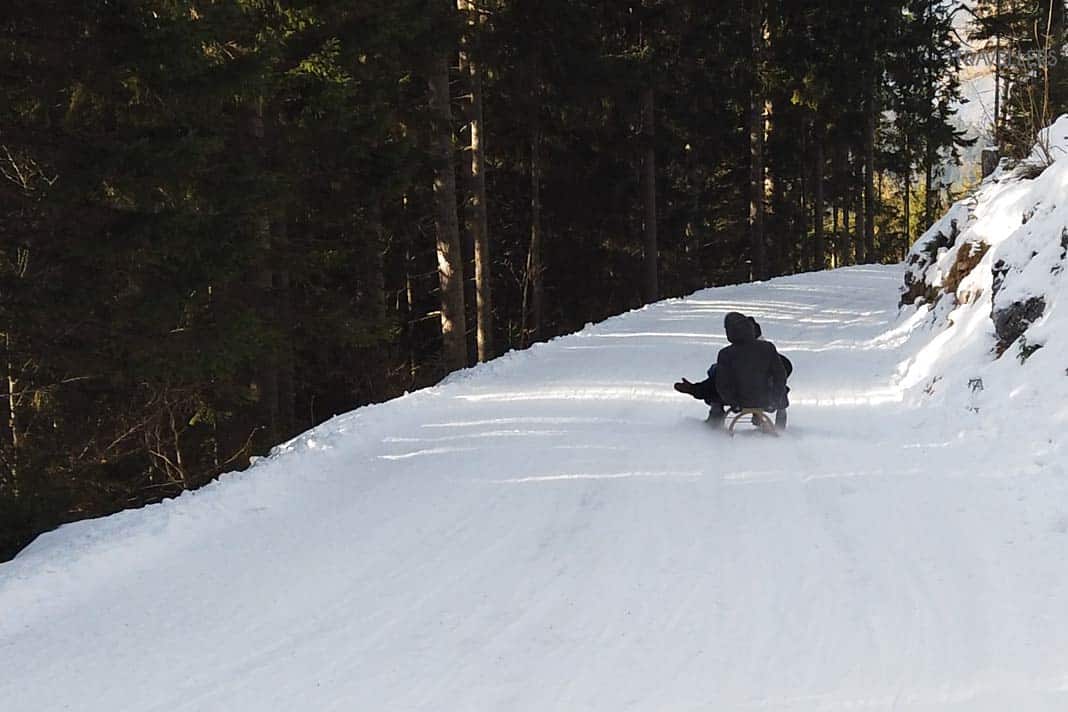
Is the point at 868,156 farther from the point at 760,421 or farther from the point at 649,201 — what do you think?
the point at 760,421

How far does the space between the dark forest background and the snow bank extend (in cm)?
126

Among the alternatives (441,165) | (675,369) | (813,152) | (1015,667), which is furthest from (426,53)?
(813,152)

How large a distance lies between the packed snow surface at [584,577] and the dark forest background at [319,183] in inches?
110

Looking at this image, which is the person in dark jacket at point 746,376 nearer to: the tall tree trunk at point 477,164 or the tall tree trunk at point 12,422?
the tall tree trunk at point 12,422

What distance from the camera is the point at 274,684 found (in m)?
4.08

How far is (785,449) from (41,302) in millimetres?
7449

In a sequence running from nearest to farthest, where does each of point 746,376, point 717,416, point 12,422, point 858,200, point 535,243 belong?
point 746,376, point 717,416, point 12,422, point 535,243, point 858,200

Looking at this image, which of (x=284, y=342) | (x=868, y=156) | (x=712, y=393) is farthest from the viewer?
(x=868, y=156)

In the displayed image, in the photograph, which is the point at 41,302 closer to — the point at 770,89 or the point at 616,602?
the point at 616,602

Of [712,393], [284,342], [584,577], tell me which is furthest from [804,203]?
[584,577]

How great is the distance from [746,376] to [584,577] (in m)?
4.06

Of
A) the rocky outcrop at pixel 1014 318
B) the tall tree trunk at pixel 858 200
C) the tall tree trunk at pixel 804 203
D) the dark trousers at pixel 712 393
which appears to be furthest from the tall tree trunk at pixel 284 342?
the tall tree trunk at pixel 858 200

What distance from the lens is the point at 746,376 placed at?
8.66m

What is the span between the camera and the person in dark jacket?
8586mm
